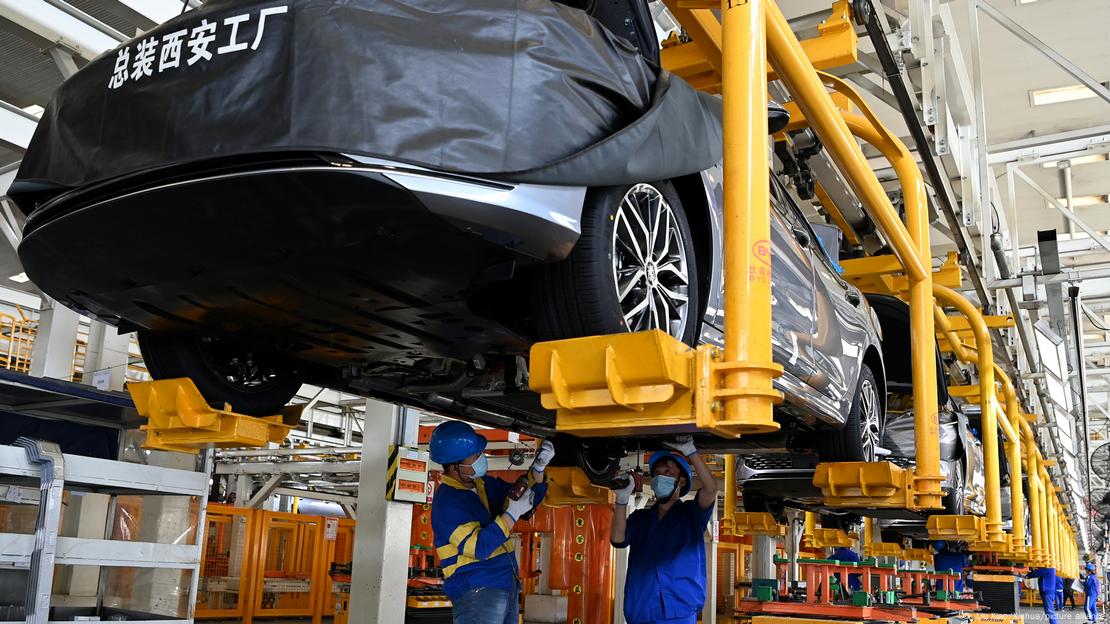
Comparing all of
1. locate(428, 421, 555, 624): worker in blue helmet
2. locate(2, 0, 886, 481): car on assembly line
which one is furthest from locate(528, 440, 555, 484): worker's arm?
locate(2, 0, 886, 481): car on assembly line

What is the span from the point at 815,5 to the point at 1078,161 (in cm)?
663

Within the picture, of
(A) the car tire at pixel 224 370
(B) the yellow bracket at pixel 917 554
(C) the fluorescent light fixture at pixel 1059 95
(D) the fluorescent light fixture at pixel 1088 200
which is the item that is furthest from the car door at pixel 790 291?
(D) the fluorescent light fixture at pixel 1088 200

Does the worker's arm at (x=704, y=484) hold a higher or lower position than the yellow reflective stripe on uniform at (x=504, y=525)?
higher

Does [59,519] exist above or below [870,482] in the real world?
below

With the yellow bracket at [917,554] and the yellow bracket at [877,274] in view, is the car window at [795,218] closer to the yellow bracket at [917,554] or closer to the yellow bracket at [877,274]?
the yellow bracket at [877,274]

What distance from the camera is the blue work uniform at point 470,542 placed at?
459 cm

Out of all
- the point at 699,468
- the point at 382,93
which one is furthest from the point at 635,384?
the point at 699,468

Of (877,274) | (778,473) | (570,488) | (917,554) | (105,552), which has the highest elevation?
(877,274)

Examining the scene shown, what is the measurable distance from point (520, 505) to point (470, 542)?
308 millimetres

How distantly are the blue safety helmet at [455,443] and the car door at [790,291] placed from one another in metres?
1.59

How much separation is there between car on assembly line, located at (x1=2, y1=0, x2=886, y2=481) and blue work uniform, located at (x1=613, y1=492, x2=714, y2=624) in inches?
71.3

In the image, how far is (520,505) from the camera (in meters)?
4.67

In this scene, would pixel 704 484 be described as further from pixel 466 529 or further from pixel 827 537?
pixel 827 537

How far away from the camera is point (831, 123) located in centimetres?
345
